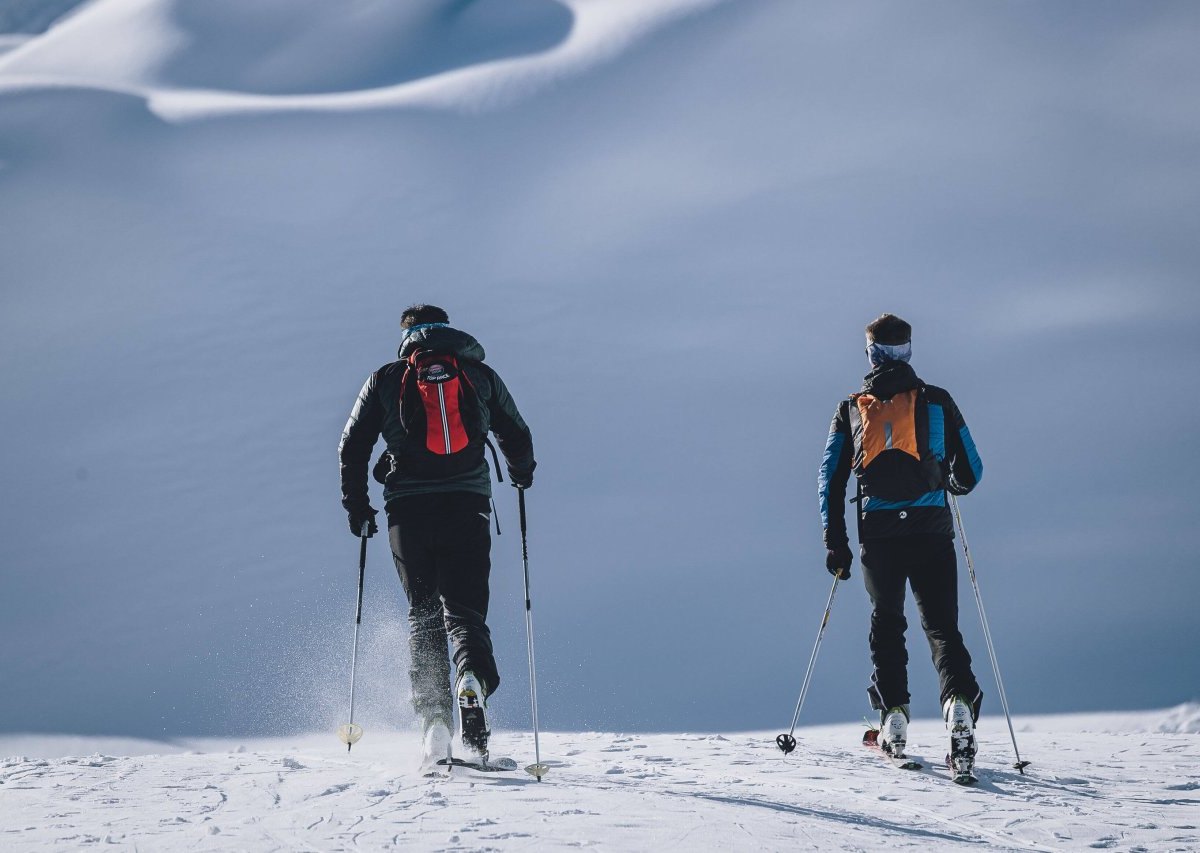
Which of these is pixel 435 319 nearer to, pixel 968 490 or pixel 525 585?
pixel 525 585

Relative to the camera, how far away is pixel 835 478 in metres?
6.21

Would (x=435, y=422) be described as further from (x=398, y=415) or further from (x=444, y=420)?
(x=398, y=415)

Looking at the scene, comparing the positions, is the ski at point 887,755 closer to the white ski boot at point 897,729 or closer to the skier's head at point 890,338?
the white ski boot at point 897,729

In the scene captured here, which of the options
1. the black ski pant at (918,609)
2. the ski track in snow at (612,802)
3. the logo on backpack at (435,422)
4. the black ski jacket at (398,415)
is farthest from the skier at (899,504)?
the logo on backpack at (435,422)

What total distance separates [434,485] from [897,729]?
2.78 meters

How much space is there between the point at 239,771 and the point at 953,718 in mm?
3622

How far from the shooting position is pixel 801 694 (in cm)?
692

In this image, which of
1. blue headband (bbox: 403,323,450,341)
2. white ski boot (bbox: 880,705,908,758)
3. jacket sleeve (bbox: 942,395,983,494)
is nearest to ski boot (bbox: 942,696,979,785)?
white ski boot (bbox: 880,705,908,758)

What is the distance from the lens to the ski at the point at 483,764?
5242 millimetres

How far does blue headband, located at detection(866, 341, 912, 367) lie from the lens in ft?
20.0

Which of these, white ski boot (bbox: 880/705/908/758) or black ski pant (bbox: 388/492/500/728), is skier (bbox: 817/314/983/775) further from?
black ski pant (bbox: 388/492/500/728)

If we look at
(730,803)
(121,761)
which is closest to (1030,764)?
(730,803)

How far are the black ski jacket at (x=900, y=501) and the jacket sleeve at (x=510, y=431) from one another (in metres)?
1.59

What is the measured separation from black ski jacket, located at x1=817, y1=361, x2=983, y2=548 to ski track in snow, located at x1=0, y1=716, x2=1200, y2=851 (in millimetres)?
1239
